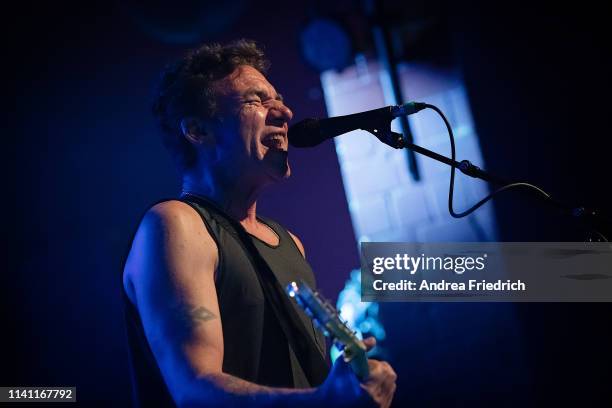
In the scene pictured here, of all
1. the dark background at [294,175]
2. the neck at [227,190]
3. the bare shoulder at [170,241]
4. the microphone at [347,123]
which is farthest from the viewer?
the dark background at [294,175]

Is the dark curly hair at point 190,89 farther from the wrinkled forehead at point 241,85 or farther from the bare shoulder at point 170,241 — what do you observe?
the bare shoulder at point 170,241

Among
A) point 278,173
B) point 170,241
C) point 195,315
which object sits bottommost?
point 195,315

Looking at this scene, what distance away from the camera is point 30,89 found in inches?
123

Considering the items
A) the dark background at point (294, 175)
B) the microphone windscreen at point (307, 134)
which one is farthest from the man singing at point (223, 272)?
the dark background at point (294, 175)

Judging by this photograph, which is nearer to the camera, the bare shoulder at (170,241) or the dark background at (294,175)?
the bare shoulder at (170,241)

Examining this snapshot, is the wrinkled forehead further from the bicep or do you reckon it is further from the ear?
the bicep

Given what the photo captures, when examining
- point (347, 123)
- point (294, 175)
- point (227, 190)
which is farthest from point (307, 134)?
point (294, 175)

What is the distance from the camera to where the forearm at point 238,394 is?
4.55 ft

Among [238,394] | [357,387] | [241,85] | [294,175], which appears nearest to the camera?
[357,387]

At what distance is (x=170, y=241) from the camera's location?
168 centimetres

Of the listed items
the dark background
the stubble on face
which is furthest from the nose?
the dark background

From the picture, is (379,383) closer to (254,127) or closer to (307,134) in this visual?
(307,134)

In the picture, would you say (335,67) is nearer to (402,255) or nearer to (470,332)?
(402,255)

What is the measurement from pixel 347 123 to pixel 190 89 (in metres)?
0.81
